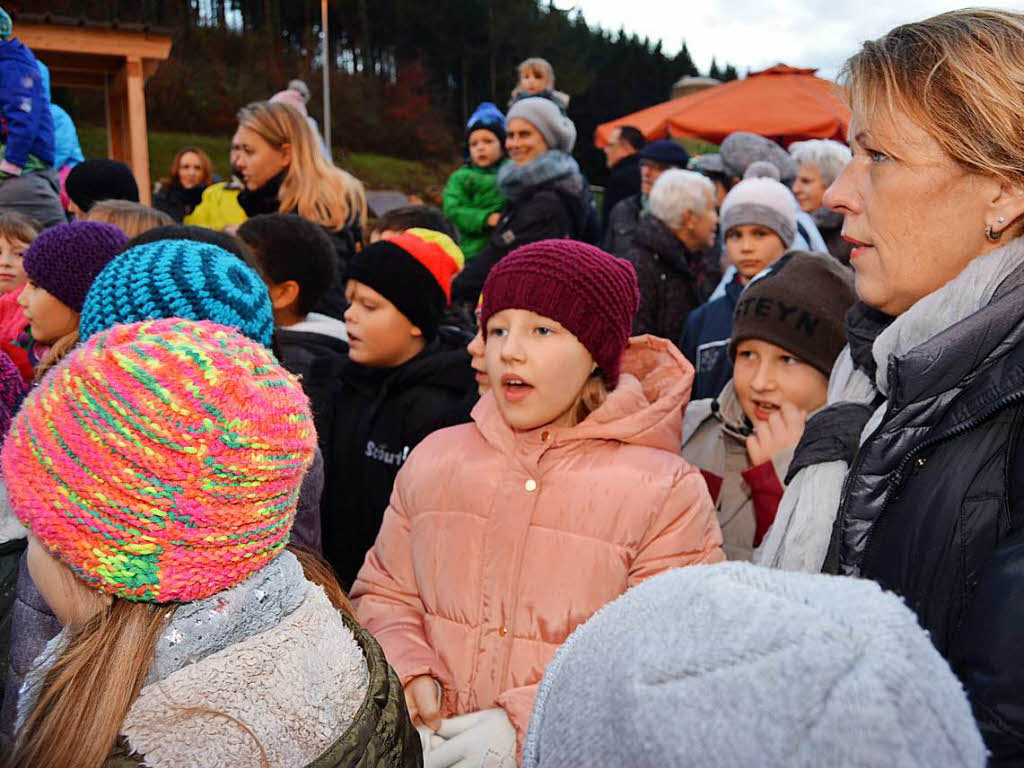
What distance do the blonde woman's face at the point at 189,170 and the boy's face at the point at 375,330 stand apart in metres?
5.40

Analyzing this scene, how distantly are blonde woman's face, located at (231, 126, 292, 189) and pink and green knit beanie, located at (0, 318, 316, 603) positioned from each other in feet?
11.9

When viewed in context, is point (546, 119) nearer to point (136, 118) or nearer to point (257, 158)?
point (257, 158)

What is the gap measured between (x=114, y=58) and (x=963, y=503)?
1015 centimetres

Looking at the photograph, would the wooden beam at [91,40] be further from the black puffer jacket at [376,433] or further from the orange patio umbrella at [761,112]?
the black puffer jacket at [376,433]

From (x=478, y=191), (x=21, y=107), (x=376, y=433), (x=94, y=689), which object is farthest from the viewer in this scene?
(x=478, y=191)

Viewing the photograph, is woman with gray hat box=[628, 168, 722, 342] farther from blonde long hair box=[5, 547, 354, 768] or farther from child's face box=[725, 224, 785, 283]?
blonde long hair box=[5, 547, 354, 768]

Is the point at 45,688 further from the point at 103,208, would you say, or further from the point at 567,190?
the point at 567,190

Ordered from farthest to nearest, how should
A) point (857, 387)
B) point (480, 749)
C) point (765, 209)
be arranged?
1. point (765, 209)
2. point (857, 387)
3. point (480, 749)

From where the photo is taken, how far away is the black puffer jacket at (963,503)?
1.04 metres

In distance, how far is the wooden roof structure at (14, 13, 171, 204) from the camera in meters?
8.60

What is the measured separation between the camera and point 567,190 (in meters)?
5.61

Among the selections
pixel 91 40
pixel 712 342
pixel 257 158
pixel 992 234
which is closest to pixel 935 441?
pixel 992 234

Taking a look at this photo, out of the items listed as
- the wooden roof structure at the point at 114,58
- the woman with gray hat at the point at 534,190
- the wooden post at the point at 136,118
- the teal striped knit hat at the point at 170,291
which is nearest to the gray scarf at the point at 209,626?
the teal striped knit hat at the point at 170,291

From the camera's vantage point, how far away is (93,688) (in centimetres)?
118
